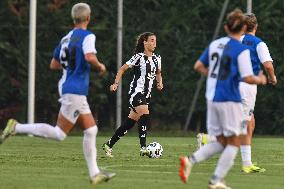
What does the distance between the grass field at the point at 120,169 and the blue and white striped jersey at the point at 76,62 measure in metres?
1.14

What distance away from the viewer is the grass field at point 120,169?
12.9 metres

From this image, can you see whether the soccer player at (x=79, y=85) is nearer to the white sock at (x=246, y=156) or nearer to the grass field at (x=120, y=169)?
the grass field at (x=120, y=169)

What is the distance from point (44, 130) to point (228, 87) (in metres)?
2.59

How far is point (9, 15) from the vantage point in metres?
33.0

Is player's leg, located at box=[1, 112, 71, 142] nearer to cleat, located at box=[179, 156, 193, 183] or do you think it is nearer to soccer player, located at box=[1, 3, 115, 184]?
soccer player, located at box=[1, 3, 115, 184]

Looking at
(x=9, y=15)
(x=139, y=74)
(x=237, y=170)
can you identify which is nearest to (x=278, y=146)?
(x=139, y=74)

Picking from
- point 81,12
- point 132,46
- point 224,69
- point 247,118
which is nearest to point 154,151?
point 247,118

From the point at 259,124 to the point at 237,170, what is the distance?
1773 centimetres

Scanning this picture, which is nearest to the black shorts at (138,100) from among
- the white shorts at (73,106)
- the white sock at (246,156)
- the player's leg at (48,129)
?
the white sock at (246,156)

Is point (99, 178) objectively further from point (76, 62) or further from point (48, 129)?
point (76, 62)

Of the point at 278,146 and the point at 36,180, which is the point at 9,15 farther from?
the point at 36,180

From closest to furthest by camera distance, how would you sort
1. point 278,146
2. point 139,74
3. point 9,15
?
point 139,74, point 278,146, point 9,15

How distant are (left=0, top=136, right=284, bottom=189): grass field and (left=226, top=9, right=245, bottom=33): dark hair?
6.23 feet

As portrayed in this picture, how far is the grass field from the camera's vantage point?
510 inches
